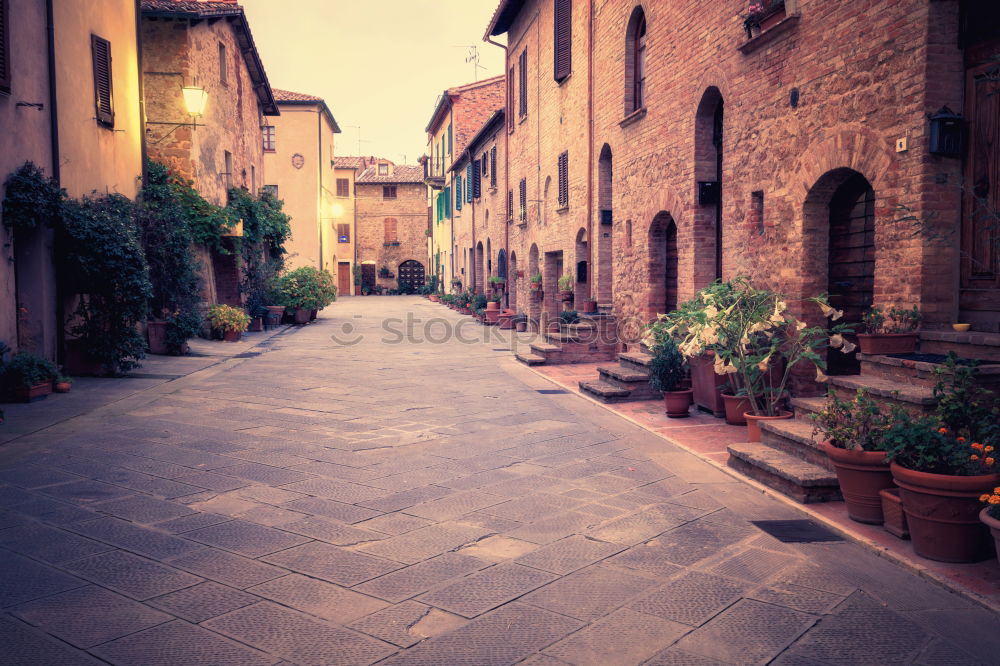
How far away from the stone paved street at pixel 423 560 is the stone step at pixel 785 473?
172 millimetres

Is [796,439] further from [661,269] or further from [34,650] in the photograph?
[661,269]

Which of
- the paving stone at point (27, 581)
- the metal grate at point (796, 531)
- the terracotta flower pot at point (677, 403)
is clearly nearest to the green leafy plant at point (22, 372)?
the paving stone at point (27, 581)

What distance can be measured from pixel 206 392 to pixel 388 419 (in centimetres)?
305

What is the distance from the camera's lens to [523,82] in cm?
1859

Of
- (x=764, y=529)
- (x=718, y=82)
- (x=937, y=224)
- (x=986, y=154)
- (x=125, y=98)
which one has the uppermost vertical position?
(x=125, y=98)

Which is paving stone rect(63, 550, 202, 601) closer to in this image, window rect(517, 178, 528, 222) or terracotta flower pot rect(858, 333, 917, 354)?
terracotta flower pot rect(858, 333, 917, 354)

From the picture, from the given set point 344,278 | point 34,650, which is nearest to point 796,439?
point 34,650

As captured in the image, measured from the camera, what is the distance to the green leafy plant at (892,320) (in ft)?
17.5

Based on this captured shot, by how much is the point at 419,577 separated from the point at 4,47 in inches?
342

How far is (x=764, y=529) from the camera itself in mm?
4195

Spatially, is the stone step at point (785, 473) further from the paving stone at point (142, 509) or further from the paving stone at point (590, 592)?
the paving stone at point (142, 509)

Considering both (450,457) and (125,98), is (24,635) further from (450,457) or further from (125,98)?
(125,98)

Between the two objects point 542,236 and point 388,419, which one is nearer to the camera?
point 388,419

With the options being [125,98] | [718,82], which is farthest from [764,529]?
[125,98]
